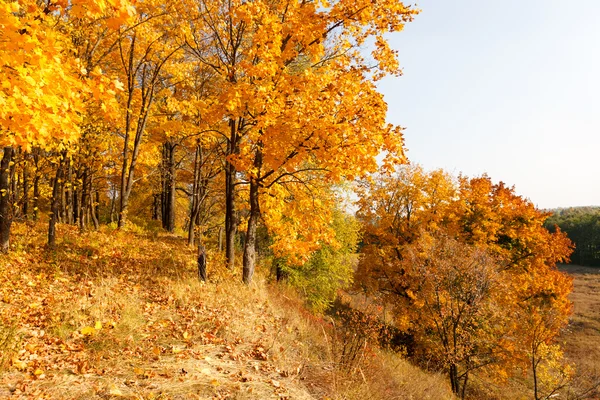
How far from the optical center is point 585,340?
30.4 meters

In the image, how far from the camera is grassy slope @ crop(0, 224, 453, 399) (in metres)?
4.45

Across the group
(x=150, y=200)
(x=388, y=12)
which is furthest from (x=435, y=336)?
(x=150, y=200)

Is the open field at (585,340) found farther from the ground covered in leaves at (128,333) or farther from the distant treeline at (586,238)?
the distant treeline at (586,238)

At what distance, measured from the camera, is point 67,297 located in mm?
6504

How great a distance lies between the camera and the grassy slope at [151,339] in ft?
14.6

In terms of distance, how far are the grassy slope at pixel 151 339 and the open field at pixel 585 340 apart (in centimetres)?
1561

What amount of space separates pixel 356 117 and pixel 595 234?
83.7 meters

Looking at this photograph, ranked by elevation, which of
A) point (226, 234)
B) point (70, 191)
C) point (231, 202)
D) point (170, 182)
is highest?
point (170, 182)

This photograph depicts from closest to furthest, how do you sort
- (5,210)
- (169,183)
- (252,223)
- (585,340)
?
(5,210), (252,223), (169,183), (585,340)

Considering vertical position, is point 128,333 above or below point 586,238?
above

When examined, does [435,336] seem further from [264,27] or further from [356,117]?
[264,27]

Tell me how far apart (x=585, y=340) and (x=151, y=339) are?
3836 cm

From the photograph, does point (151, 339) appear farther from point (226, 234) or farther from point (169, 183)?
point (169, 183)

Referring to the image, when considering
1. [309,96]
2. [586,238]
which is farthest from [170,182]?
[586,238]
